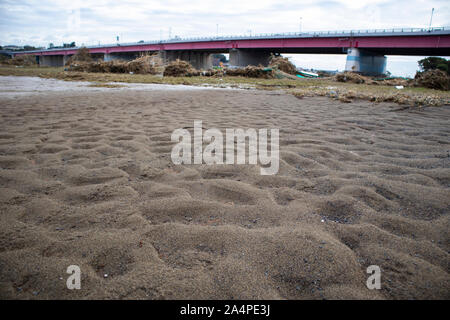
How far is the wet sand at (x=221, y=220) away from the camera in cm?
116

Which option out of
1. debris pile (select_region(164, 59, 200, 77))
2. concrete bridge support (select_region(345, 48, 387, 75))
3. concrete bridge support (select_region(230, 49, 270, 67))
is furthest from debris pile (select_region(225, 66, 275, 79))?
concrete bridge support (select_region(230, 49, 270, 67))

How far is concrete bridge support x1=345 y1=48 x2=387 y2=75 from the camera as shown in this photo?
29.2 meters

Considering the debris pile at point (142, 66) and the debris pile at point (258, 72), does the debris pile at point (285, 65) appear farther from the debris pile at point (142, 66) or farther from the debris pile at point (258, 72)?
the debris pile at point (142, 66)

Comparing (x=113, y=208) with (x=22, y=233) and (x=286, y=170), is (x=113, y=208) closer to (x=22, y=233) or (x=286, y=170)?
(x=22, y=233)

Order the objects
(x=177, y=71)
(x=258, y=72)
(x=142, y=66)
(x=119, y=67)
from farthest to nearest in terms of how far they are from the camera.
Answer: (x=142, y=66) → (x=119, y=67) → (x=177, y=71) → (x=258, y=72)

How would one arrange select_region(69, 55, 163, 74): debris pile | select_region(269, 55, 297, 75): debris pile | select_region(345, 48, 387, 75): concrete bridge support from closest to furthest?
select_region(69, 55, 163, 74): debris pile → select_region(269, 55, 297, 75): debris pile → select_region(345, 48, 387, 75): concrete bridge support

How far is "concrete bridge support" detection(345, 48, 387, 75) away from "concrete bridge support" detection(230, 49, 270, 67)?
42.9ft

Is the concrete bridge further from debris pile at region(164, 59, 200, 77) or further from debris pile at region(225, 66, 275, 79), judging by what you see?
debris pile at region(164, 59, 200, 77)

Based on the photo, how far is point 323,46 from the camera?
103ft

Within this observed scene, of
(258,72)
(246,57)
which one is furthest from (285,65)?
(246,57)

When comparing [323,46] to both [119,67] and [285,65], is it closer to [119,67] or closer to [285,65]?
[285,65]

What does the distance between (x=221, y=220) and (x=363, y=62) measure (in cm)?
3533
